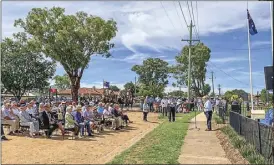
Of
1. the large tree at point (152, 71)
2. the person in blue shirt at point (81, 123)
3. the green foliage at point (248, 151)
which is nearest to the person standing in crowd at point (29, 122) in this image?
the person in blue shirt at point (81, 123)

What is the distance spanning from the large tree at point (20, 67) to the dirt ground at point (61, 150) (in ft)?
104

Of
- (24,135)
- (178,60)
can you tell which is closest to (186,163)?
(24,135)

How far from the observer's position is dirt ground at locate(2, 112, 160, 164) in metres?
10.8

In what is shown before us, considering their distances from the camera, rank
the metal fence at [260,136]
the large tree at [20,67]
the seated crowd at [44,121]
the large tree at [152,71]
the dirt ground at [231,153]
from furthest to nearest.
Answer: the large tree at [152,71]
the large tree at [20,67]
the seated crowd at [44,121]
the dirt ground at [231,153]
the metal fence at [260,136]

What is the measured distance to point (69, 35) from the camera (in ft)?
129

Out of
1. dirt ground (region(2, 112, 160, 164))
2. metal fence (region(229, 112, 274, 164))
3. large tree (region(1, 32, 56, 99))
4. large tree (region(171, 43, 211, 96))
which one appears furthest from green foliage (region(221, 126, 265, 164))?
large tree (region(171, 43, 211, 96))

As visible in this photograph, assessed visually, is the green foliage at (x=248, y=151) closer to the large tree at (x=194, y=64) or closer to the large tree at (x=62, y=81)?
the large tree at (x=194, y=64)

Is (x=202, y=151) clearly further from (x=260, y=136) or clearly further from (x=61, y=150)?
(x=61, y=150)

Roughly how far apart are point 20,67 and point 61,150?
118ft

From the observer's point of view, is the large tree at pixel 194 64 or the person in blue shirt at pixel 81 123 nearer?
the person in blue shirt at pixel 81 123

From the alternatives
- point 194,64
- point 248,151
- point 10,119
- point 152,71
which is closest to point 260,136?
point 248,151

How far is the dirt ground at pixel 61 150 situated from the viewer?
10.8 meters

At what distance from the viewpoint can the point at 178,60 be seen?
61.7m

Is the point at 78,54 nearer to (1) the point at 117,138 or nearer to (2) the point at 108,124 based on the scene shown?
(2) the point at 108,124
